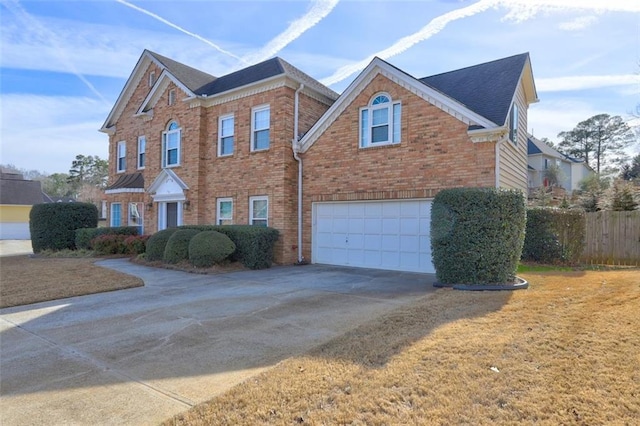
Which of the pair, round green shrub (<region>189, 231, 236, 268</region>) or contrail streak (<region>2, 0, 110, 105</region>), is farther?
round green shrub (<region>189, 231, 236, 268</region>)

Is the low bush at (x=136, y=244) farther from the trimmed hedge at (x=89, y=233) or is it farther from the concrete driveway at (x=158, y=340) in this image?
the concrete driveway at (x=158, y=340)

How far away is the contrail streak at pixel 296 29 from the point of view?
12.4m

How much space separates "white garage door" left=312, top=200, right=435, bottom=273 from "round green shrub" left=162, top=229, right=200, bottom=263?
4.35m

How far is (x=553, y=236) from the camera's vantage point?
13062 mm

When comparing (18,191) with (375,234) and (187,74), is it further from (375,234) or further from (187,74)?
(375,234)

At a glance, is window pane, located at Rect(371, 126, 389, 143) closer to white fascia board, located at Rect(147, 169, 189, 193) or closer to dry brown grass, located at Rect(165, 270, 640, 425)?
dry brown grass, located at Rect(165, 270, 640, 425)

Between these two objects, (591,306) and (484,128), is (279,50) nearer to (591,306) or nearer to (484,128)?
(484,128)

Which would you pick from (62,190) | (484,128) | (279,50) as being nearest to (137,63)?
(279,50)

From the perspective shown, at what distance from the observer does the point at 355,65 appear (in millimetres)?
19750

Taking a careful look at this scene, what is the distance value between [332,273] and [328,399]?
8021 millimetres

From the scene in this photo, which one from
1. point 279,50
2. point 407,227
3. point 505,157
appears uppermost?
point 279,50

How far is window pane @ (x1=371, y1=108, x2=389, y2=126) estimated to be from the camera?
12084 mm

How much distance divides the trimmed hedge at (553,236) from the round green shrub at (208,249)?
402 inches

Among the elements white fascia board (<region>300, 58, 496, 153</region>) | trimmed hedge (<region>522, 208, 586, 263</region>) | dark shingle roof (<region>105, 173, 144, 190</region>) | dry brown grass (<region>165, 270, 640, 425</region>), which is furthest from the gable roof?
dry brown grass (<region>165, 270, 640, 425</region>)
